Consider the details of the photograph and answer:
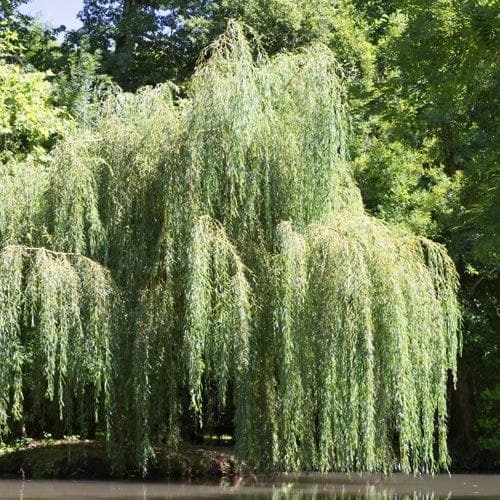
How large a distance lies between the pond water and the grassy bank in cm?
39

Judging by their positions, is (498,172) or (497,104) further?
(498,172)

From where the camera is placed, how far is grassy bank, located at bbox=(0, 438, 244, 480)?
1401 centimetres

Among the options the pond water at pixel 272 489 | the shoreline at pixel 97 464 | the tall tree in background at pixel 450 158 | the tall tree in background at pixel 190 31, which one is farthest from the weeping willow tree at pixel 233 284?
the tall tree in background at pixel 190 31

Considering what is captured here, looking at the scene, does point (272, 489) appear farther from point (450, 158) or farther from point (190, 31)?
point (190, 31)

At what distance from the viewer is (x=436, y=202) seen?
18.8m

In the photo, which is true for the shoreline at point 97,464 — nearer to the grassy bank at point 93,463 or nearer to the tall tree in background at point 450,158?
the grassy bank at point 93,463

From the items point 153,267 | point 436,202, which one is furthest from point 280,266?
point 436,202

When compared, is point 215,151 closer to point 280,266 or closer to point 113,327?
point 280,266

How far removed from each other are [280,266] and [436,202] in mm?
8125

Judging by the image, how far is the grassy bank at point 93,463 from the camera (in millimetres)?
14008

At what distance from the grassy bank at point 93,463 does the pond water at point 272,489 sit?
1.28 feet

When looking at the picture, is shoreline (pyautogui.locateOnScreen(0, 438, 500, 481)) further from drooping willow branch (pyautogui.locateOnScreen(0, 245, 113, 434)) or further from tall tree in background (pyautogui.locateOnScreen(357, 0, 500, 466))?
tall tree in background (pyautogui.locateOnScreen(357, 0, 500, 466))

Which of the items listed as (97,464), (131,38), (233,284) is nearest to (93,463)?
(97,464)

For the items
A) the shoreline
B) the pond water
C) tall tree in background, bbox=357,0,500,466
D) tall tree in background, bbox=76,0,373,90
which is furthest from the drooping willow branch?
tall tree in background, bbox=76,0,373,90
